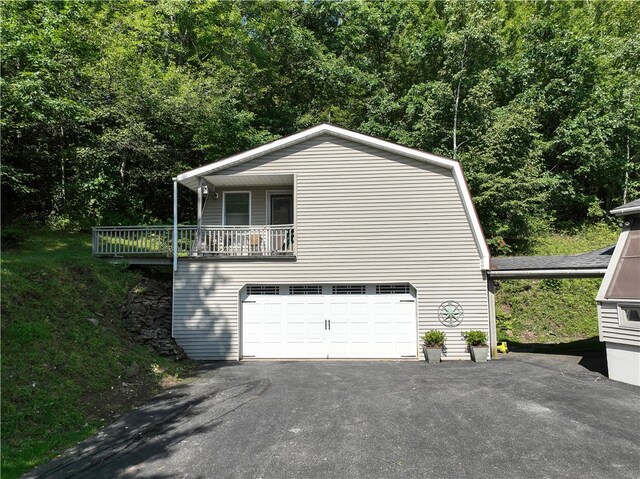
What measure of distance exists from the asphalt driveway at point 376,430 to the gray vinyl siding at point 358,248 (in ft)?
7.70

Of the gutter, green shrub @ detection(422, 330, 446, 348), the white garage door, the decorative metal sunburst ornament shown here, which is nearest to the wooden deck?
the white garage door

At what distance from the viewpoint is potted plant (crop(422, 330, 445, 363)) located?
390 inches

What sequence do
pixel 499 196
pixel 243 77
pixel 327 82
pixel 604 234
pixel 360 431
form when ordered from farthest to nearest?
pixel 327 82 → pixel 243 77 → pixel 604 234 → pixel 499 196 → pixel 360 431

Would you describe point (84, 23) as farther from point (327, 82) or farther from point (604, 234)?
point (604, 234)

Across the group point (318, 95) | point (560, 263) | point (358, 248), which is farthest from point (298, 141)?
point (318, 95)

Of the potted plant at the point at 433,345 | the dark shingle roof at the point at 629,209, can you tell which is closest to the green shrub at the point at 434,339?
the potted plant at the point at 433,345

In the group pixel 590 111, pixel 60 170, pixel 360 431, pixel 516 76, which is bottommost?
pixel 360 431

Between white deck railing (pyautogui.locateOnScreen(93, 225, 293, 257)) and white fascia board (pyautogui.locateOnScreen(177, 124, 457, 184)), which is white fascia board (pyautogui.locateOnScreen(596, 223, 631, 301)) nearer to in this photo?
white fascia board (pyautogui.locateOnScreen(177, 124, 457, 184))

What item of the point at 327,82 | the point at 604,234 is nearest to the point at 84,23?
the point at 327,82

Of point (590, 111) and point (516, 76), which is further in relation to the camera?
point (516, 76)

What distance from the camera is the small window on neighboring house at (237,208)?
40.8ft

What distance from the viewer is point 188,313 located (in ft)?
34.9

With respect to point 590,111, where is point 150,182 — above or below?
below

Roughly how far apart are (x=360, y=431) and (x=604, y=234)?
61.2ft
